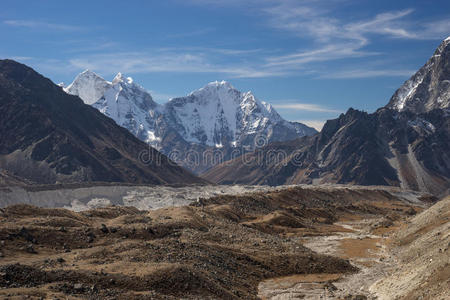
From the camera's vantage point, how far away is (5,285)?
123 feet

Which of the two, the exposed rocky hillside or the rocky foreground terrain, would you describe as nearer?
the rocky foreground terrain

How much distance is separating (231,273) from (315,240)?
45.7 meters

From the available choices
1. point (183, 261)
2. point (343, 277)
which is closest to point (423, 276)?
point (343, 277)

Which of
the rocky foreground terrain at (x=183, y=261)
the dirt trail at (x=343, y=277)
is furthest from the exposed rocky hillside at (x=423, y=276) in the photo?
the dirt trail at (x=343, y=277)

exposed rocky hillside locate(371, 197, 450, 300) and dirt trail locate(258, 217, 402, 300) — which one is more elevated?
exposed rocky hillside locate(371, 197, 450, 300)

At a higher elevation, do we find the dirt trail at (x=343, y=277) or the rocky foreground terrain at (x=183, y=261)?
the rocky foreground terrain at (x=183, y=261)

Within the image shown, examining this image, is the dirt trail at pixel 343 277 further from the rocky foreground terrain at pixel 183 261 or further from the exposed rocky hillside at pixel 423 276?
the exposed rocky hillside at pixel 423 276

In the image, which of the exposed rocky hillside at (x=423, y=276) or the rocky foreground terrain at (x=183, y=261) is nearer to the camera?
the rocky foreground terrain at (x=183, y=261)

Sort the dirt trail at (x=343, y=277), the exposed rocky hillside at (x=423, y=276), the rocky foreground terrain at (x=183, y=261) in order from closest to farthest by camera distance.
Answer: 1. the rocky foreground terrain at (x=183, y=261)
2. the exposed rocky hillside at (x=423, y=276)
3. the dirt trail at (x=343, y=277)

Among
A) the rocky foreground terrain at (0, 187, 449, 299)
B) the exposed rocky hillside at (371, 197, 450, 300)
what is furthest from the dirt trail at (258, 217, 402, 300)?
the exposed rocky hillside at (371, 197, 450, 300)

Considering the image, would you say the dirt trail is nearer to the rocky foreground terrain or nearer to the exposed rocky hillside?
the rocky foreground terrain

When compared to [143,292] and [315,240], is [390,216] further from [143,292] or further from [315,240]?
[143,292]

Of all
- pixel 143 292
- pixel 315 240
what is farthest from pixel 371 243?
pixel 143 292

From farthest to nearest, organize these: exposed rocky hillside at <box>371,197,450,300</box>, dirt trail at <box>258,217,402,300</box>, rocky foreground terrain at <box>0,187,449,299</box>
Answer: dirt trail at <box>258,217,402,300</box>
exposed rocky hillside at <box>371,197,450,300</box>
rocky foreground terrain at <box>0,187,449,299</box>
